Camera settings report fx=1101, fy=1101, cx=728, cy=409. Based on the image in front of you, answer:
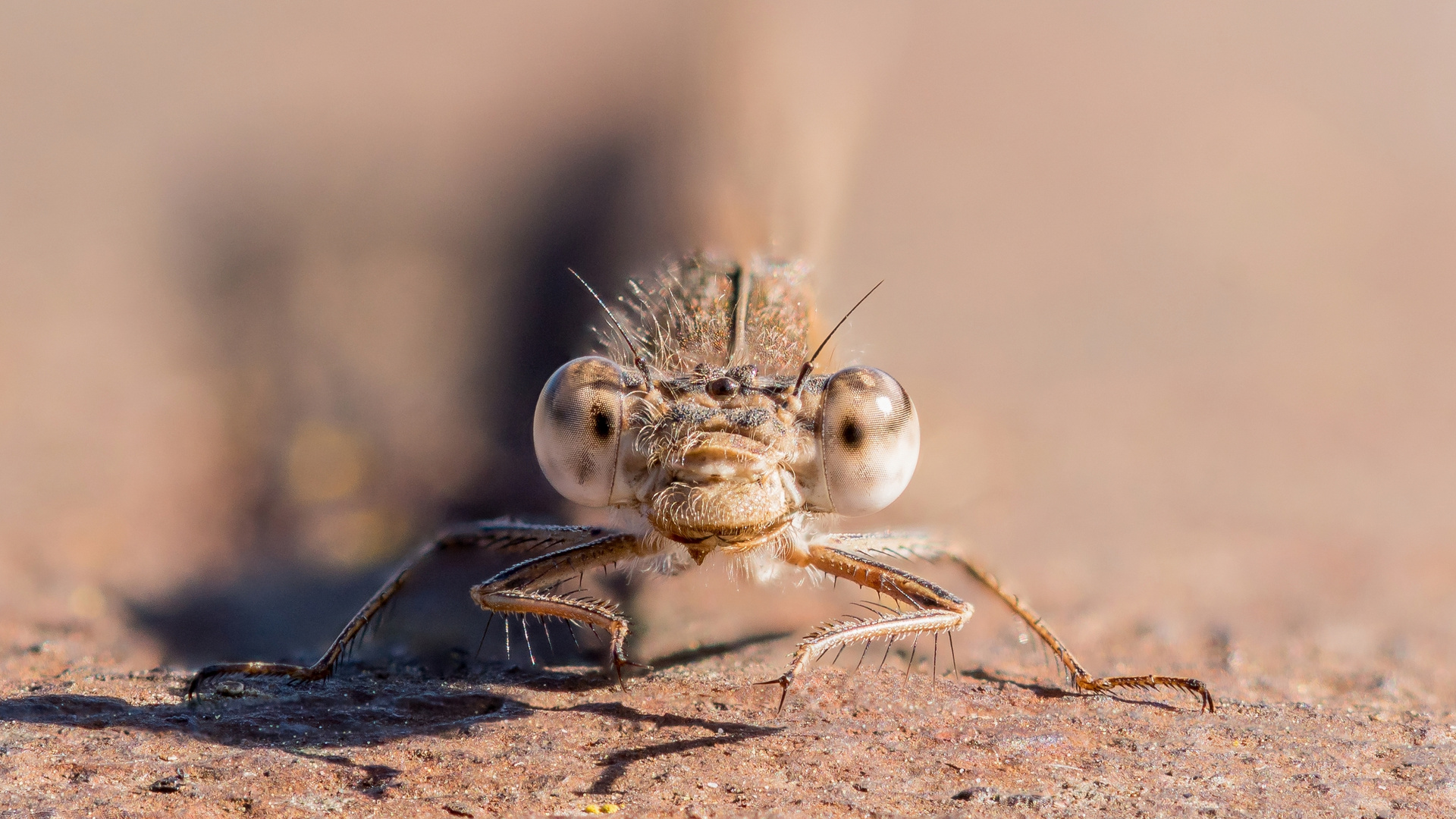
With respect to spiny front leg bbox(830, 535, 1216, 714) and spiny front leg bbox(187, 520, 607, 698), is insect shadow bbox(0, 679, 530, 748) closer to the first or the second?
spiny front leg bbox(187, 520, 607, 698)

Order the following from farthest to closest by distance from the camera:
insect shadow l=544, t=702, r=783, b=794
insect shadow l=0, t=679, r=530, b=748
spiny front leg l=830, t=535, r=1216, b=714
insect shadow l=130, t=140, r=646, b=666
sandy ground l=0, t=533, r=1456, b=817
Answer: insect shadow l=130, t=140, r=646, b=666, spiny front leg l=830, t=535, r=1216, b=714, insect shadow l=0, t=679, r=530, b=748, insect shadow l=544, t=702, r=783, b=794, sandy ground l=0, t=533, r=1456, b=817

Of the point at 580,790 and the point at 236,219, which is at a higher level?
the point at 236,219

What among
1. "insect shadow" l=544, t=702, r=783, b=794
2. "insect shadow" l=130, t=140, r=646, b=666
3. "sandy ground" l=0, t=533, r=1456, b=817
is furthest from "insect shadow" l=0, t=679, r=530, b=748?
"insect shadow" l=130, t=140, r=646, b=666

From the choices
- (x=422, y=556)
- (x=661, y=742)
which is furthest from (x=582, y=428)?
(x=422, y=556)

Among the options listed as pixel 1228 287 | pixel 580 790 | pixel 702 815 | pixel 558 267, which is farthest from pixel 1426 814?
pixel 1228 287

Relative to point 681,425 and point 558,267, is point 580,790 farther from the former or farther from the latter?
point 558,267

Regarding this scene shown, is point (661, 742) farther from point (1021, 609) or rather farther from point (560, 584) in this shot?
point (1021, 609)
